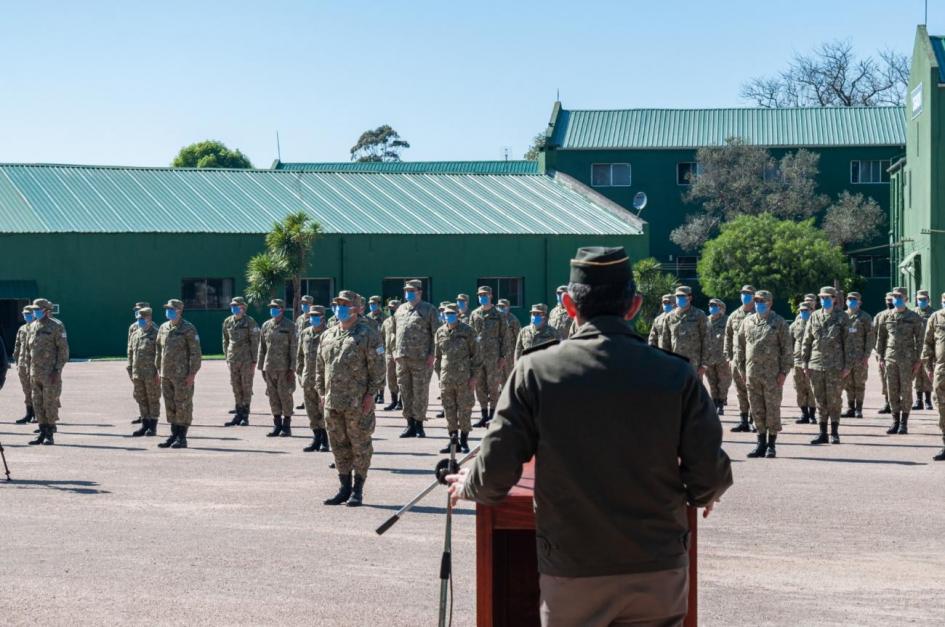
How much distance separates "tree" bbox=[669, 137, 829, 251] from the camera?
59.5m

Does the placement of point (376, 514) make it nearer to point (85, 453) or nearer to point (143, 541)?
point (143, 541)

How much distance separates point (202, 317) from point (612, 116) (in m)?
25.3

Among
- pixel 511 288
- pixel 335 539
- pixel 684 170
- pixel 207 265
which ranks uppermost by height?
pixel 684 170

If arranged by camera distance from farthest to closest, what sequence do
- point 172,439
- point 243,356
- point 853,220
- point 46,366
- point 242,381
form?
point 853,220
point 243,356
point 242,381
point 46,366
point 172,439

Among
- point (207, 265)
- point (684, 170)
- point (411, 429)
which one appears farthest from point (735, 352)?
point (684, 170)

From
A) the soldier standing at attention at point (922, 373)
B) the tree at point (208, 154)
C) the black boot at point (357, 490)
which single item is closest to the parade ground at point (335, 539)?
the black boot at point (357, 490)

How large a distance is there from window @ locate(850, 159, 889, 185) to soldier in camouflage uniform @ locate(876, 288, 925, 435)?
42.9 metres

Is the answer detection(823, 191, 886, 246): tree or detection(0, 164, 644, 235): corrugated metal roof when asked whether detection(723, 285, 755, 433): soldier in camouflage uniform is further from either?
detection(823, 191, 886, 246): tree

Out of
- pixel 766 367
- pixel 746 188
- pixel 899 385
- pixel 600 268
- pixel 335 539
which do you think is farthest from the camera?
pixel 746 188

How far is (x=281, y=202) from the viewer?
50375 millimetres

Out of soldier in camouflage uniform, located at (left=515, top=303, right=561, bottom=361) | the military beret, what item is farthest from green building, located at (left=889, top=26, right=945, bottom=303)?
the military beret

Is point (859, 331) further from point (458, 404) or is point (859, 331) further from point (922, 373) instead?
point (458, 404)

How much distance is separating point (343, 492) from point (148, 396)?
752 cm

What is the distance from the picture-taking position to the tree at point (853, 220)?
2324 inches
